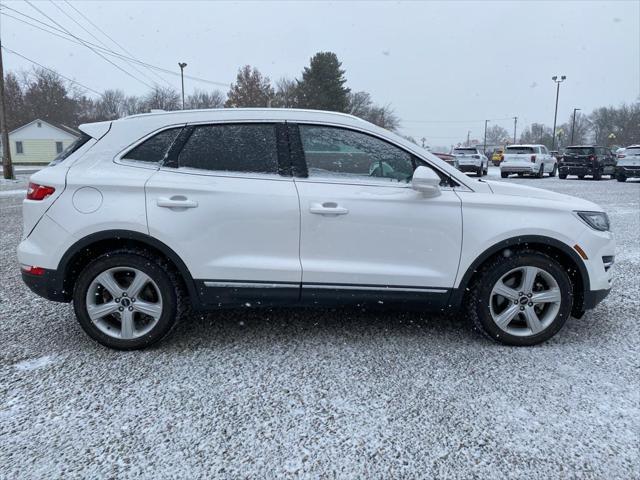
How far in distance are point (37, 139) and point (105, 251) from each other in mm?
62214

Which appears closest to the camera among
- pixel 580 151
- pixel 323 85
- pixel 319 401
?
pixel 319 401

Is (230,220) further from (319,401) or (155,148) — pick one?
(319,401)

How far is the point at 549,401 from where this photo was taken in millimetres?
2809

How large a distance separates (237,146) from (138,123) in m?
0.75

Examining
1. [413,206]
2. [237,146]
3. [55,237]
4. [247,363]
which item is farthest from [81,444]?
[413,206]

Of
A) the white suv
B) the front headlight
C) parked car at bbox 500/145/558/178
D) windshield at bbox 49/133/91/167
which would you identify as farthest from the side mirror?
parked car at bbox 500/145/558/178

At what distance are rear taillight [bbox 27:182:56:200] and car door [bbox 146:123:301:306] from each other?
674mm

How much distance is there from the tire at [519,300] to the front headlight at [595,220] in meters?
0.40

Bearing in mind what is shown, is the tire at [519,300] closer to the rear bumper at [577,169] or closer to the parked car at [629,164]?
the parked car at [629,164]

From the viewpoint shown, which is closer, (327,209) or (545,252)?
(327,209)

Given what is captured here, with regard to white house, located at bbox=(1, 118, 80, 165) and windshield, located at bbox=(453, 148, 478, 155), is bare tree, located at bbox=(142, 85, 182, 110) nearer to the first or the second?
white house, located at bbox=(1, 118, 80, 165)

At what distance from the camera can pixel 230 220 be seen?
325cm

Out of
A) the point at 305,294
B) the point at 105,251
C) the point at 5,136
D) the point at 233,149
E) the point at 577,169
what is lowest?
the point at 577,169

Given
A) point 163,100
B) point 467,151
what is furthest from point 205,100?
point 467,151
